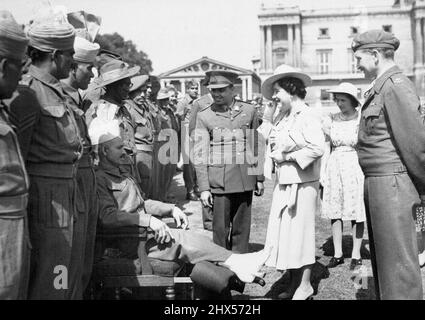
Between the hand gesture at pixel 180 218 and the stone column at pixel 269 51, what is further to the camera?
the stone column at pixel 269 51

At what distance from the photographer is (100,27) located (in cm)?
491

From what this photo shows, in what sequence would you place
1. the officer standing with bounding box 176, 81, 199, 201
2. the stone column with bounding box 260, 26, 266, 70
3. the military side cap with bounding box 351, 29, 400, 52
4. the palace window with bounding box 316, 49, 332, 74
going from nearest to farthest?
1. the military side cap with bounding box 351, 29, 400, 52
2. the officer standing with bounding box 176, 81, 199, 201
3. the palace window with bounding box 316, 49, 332, 74
4. the stone column with bounding box 260, 26, 266, 70

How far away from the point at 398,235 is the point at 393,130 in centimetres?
78

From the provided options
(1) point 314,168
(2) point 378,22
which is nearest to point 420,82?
(2) point 378,22

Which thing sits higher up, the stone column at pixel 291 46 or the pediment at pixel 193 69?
the stone column at pixel 291 46

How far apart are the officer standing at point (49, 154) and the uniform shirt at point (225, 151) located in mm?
2305

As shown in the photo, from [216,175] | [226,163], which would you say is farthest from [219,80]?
[216,175]

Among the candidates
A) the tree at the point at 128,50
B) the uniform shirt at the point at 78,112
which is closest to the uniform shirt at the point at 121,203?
the uniform shirt at the point at 78,112

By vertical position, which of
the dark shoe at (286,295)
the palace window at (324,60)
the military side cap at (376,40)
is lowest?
the dark shoe at (286,295)

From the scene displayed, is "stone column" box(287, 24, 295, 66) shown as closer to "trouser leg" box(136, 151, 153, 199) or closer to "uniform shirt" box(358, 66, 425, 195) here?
"trouser leg" box(136, 151, 153, 199)

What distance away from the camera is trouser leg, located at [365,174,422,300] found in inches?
148

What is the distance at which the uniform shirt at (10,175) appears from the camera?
8.08 feet

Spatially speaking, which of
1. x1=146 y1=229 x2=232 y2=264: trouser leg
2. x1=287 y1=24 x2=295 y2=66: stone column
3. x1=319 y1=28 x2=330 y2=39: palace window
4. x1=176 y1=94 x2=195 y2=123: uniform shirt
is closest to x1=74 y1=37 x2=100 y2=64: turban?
x1=146 y1=229 x2=232 y2=264: trouser leg

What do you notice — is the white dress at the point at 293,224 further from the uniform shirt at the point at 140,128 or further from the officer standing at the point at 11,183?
the uniform shirt at the point at 140,128
